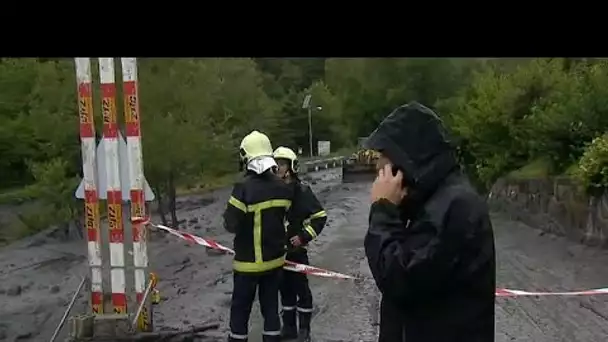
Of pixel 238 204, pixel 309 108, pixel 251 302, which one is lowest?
pixel 251 302

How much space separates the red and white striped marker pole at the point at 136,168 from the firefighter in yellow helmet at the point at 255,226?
0.90 metres

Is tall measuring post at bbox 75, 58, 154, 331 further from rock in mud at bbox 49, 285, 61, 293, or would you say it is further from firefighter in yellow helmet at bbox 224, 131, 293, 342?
rock in mud at bbox 49, 285, 61, 293

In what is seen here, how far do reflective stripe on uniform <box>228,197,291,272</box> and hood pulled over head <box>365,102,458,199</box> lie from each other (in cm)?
282

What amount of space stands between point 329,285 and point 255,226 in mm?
3982

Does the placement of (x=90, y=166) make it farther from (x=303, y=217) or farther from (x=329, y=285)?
(x=329, y=285)

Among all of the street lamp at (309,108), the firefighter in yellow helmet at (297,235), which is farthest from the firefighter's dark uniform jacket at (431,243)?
the street lamp at (309,108)

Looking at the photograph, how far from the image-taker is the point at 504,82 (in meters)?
18.7

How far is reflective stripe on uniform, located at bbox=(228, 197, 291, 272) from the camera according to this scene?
6.37 meters

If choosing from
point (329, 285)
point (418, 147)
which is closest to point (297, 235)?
point (329, 285)

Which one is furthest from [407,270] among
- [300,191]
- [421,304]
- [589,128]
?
[589,128]

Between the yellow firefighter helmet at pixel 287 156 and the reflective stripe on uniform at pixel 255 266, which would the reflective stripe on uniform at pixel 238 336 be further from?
the yellow firefighter helmet at pixel 287 156

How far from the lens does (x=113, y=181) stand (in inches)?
273

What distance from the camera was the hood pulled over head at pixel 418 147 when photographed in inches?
139
